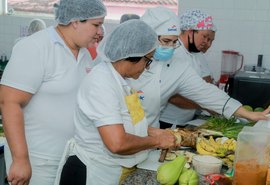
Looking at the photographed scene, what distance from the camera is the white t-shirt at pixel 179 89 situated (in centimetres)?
228

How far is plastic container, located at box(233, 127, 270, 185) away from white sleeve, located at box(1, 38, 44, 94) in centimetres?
90

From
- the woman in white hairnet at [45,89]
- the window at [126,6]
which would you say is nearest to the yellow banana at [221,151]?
the woman in white hairnet at [45,89]

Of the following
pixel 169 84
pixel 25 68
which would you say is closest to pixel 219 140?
pixel 169 84

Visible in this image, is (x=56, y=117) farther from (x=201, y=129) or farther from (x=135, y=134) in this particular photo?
(x=201, y=129)

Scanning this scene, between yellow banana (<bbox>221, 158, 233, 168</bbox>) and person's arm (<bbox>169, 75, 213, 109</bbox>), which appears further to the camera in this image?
person's arm (<bbox>169, 75, 213, 109</bbox>)

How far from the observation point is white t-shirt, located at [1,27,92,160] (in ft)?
5.57

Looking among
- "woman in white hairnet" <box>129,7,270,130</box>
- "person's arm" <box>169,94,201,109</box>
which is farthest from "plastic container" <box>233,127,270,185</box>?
"person's arm" <box>169,94,201,109</box>

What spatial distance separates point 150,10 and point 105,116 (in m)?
1.03

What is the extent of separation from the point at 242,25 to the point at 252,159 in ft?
9.21

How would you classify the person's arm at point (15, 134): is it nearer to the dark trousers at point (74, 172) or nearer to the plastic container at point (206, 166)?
the dark trousers at point (74, 172)

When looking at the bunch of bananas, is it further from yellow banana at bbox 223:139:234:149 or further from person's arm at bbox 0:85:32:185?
person's arm at bbox 0:85:32:185

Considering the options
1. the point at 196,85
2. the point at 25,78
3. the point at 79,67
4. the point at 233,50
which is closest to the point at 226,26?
the point at 233,50

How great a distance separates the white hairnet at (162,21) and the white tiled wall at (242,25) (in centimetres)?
187

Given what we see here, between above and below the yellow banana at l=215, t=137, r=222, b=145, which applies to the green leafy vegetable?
below
